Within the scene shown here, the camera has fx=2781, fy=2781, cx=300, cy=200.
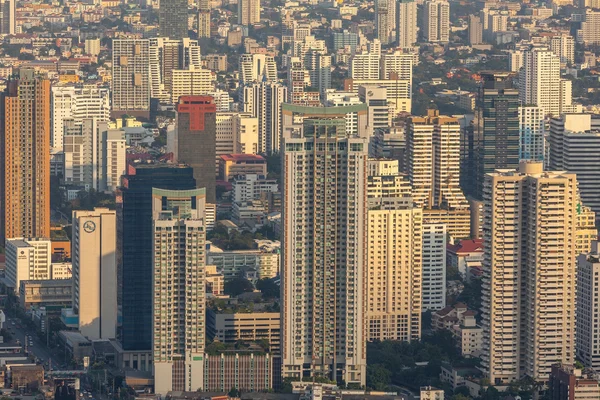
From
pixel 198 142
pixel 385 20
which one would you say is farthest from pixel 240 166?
pixel 385 20

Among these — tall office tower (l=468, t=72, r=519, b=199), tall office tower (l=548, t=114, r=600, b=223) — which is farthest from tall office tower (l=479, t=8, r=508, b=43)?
tall office tower (l=548, t=114, r=600, b=223)

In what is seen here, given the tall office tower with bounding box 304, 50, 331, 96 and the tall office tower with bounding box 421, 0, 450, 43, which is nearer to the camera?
the tall office tower with bounding box 304, 50, 331, 96

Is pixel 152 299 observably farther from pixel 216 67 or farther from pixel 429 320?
pixel 216 67

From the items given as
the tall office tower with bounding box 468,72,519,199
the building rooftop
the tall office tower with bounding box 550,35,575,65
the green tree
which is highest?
the tall office tower with bounding box 550,35,575,65

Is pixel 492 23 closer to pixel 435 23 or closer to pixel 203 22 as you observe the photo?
pixel 435 23

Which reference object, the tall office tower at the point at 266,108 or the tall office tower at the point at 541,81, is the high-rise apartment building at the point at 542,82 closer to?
the tall office tower at the point at 541,81

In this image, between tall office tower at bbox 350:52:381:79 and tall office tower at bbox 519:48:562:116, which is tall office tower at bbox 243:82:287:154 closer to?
tall office tower at bbox 519:48:562:116

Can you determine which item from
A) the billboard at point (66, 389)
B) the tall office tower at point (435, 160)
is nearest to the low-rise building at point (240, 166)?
the tall office tower at point (435, 160)
